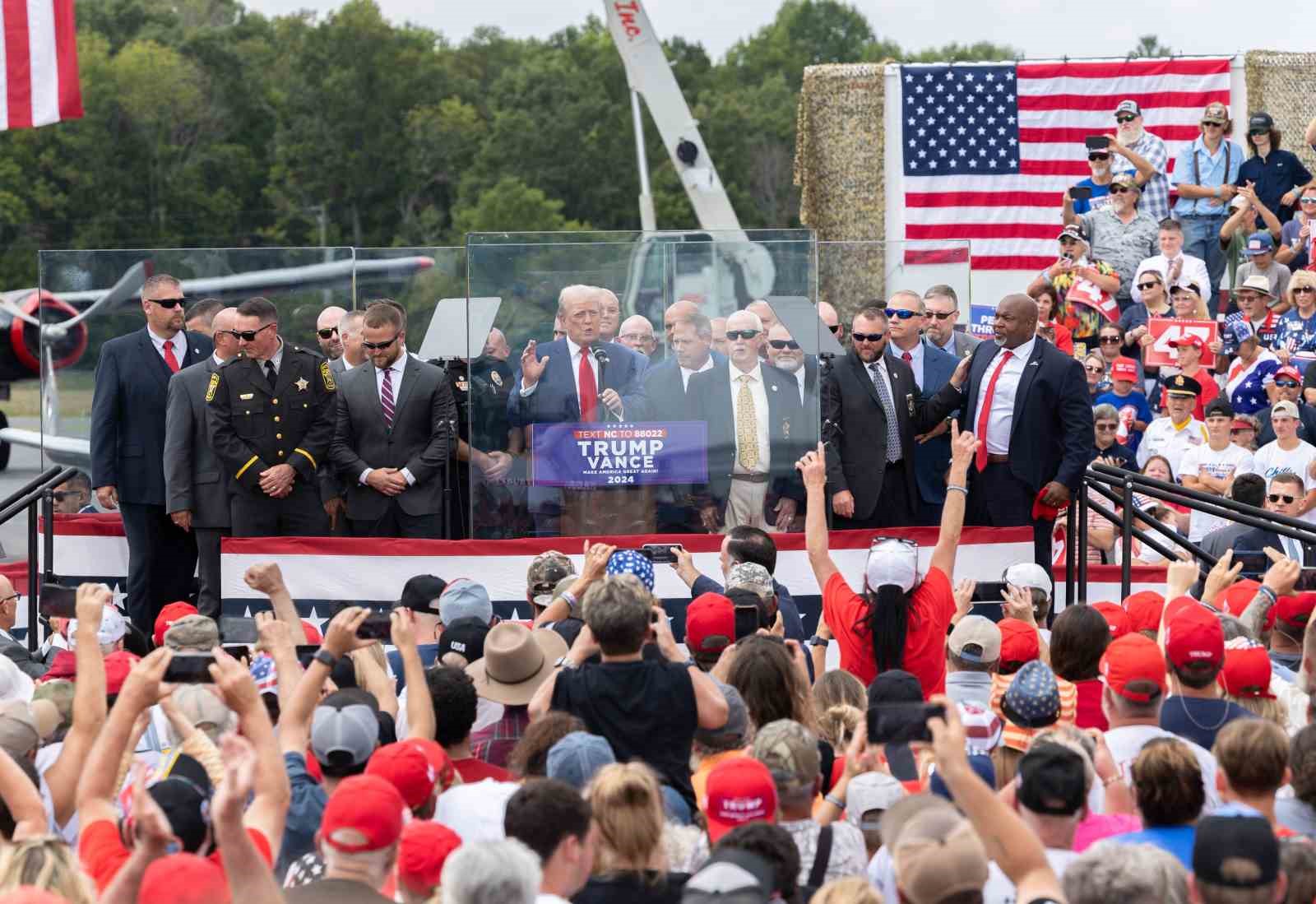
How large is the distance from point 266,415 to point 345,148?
237ft

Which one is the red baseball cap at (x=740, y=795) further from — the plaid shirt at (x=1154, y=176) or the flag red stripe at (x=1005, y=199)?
the flag red stripe at (x=1005, y=199)

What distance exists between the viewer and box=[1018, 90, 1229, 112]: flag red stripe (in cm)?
1983

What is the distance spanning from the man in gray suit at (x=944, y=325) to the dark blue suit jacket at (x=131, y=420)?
183 inches

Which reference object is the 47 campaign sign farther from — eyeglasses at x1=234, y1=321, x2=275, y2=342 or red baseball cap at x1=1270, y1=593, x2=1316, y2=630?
red baseball cap at x1=1270, y1=593, x2=1316, y2=630

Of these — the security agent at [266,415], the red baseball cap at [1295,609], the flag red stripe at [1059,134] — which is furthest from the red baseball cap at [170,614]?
the flag red stripe at [1059,134]

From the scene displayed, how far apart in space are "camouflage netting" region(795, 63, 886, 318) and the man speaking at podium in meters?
11.6

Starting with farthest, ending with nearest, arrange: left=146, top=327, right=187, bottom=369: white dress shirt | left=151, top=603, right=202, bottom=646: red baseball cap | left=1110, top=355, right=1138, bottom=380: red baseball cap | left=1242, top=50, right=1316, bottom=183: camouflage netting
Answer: left=1242, top=50, right=1316, bottom=183: camouflage netting
left=1110, top=355, right=1138, bottom=380: red baseball cap
left=146, top=327, right=187, bottom=369: white dress shirt
left=151, top=603, right=202, bottom=646: red baseball cap

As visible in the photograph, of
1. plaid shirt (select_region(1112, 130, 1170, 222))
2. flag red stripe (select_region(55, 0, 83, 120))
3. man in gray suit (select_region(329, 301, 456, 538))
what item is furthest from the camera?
plaid shirt (select_region(1112, 130, 1170, 222))

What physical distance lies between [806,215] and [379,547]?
1263cm

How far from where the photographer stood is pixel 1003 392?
33.5ft

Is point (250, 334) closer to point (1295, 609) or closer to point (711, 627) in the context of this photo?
point (711, 627)

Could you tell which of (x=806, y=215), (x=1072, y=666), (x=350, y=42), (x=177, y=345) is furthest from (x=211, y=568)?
(x=350, y=42)

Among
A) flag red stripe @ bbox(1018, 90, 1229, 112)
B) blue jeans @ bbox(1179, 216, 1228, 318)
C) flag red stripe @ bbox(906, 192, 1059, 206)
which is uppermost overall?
flag red stripe @ bbox(1018, 90, 1229, 112)

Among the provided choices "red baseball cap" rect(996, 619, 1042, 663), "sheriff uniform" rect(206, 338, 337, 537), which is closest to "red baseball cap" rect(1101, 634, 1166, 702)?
"red baseball cap" rect(996, 619, 1042, 663)
